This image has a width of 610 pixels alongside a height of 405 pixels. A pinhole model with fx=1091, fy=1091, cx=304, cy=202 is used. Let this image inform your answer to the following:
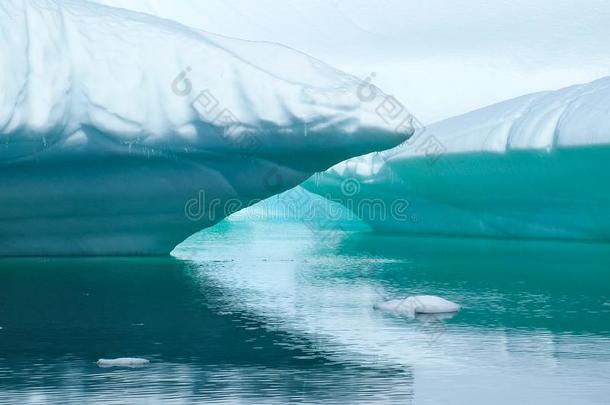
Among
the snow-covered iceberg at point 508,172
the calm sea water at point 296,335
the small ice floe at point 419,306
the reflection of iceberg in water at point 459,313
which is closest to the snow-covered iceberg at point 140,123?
the calm sea water at point 296,335

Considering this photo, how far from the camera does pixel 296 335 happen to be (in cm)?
684

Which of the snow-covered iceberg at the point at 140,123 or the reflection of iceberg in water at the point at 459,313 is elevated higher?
the snow-covered iceberg at the point at 140,123

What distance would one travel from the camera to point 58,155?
1338cm

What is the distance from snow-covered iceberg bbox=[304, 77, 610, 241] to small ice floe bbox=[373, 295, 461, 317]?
11807 mm

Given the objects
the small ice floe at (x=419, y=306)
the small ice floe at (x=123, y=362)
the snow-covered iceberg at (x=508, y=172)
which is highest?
the snow-covered iceberg at (x=508, y=172)

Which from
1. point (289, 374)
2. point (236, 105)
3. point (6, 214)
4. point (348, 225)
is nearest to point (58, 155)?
point (6, 214)

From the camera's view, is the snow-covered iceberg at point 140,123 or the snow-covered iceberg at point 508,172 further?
the snow-covered iceberg at point 508,172

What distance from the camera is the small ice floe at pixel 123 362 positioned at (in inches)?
220

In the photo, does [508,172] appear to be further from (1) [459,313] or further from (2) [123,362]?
(2) [123,362]

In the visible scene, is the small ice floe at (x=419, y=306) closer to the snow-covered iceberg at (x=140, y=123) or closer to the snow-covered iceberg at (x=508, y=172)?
the snow-covered iceberg at (x=140, y=123)

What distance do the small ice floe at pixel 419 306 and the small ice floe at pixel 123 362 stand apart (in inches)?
119

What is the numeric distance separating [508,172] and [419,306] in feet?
48.3

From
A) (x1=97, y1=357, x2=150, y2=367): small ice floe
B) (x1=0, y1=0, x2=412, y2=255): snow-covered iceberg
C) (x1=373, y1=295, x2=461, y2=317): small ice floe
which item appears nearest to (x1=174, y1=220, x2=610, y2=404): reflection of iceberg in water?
(x1=373, y1=295, x2=461, y2=317): small ice floe

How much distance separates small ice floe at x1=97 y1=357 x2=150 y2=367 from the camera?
5590 mm
